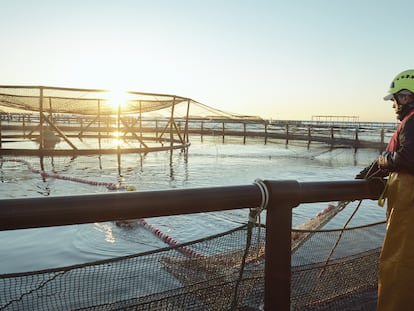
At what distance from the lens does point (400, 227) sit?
2076 millimetres

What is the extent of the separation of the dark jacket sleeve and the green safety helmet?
0.85 ft

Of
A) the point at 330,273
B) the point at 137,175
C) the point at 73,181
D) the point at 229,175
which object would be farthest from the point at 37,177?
the point at 330,273

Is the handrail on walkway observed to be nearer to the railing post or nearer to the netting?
the railing post

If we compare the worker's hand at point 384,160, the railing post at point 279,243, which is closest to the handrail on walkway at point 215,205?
the railing post at point 279,243

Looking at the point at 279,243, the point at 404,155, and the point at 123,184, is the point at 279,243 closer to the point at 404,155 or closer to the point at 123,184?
the point at 404,155

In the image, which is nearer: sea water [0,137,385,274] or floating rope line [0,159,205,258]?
floating rope line [0,159,205,258]

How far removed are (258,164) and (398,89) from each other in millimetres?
11479

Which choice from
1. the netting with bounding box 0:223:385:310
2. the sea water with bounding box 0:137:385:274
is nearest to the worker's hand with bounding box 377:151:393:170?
the netting with bounding box 0:223:385:310

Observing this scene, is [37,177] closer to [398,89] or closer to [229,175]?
[229,175]

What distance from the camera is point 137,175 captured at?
10484 mm

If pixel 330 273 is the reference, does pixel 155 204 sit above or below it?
above

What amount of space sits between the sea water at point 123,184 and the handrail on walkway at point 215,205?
3061 millimetres

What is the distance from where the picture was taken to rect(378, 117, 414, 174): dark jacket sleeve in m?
1.97

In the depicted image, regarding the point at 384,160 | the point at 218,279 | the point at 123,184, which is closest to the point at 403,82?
the point at 384,160
